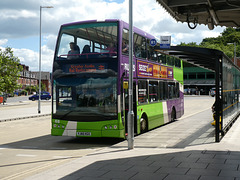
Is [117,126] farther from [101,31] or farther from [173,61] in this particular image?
[173,61]

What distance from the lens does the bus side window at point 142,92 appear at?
13.4 m

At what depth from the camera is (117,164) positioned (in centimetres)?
789

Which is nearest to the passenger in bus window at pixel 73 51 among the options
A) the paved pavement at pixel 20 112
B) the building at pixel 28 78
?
the paved pavement at pixel 20 112

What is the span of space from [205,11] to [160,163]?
15.1 ft

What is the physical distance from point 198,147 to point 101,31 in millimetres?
5101

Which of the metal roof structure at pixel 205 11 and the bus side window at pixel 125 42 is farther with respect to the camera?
the bus side window at pixel 125 42

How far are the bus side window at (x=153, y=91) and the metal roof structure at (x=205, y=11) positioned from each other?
3.82 metres

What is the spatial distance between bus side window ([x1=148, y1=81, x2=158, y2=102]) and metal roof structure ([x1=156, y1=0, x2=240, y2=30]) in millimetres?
3815

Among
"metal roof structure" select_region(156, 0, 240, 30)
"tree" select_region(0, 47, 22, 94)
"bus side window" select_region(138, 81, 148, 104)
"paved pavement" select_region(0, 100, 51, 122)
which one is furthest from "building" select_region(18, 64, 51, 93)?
"metal roof structure" select_region(156, 0, 240, 30)

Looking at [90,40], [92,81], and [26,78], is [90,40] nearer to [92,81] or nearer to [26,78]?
[92,81]

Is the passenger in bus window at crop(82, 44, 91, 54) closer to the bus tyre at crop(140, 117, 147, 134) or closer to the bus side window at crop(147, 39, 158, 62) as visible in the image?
the bus side window at crop(147, 39, 158, 62)

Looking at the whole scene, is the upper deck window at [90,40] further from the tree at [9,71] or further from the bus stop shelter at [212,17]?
the tree at [9,71]

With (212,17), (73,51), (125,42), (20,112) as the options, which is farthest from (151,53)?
(20,112)

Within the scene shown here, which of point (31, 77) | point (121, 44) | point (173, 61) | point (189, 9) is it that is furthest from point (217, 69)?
point (31, 77)
